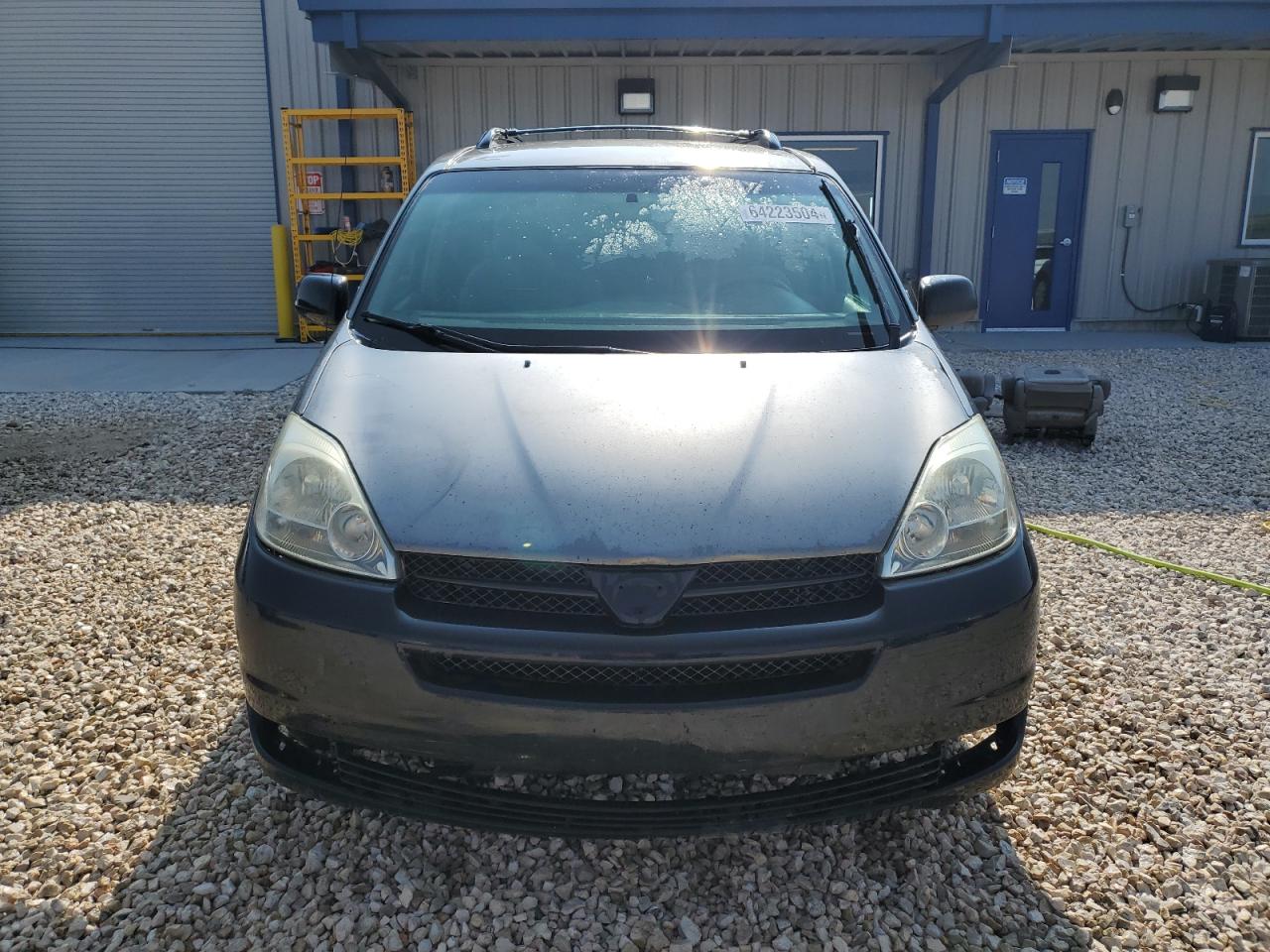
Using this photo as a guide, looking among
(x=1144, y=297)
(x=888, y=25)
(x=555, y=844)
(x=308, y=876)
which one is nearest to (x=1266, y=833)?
(x=555, y=844)

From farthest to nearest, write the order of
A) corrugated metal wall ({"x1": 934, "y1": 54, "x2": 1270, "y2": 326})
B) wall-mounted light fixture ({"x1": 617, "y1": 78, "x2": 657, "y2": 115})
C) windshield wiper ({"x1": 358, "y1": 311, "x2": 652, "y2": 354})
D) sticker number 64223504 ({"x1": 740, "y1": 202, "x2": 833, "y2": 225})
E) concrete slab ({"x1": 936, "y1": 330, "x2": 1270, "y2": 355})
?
corrugated metal wall ({"x1": 934, "y1": 54, "x2": 1270, "y2": 326})
wall-mounted light fixture ({"x1": 617, "y1": 78, "x2": 657, "y2": 115})
concrete slab ({"x1": 936, "y1": 330, "x2": 1270, "y2": 355})
sticker number 64223504 ({"x1": 740, "y1": 202, "x2": 833, "y2": 225})
windshield wiper ({"x1": 358, "y1": 311, "x2": 652, "y2": 354})

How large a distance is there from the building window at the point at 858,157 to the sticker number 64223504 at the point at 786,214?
9126 mm

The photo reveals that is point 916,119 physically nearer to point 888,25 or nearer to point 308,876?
point 888,25

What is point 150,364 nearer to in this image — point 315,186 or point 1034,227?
point 315,186

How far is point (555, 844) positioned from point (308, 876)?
0.56 metres

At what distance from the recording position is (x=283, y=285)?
11695 millimetres

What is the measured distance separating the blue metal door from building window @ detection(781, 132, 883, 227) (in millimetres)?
1403

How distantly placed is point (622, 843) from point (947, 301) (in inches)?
79.4

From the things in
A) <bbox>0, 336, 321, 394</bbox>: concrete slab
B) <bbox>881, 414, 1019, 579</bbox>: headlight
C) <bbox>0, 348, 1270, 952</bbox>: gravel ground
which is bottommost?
<bbox>0, 348, 1270, 952</bbox>: gravel ground

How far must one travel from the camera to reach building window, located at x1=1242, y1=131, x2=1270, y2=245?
39.0 ft

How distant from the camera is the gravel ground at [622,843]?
2043mm

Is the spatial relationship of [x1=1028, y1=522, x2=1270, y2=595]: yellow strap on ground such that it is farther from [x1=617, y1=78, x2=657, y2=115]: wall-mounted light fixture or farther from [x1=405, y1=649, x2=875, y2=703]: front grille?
[x1=617, y1=78, x2=657, y2=115]: wall-mounted light fixture

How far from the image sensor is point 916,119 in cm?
1159

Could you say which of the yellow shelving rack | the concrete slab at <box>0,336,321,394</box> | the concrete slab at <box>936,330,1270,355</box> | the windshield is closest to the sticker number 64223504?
the windshield
